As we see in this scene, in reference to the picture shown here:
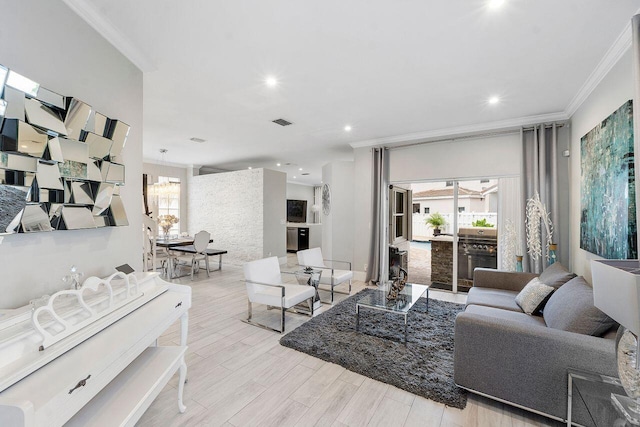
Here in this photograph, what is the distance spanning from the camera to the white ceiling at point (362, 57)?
1941 millimetres

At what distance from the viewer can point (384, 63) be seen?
2.61m

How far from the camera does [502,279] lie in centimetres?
348

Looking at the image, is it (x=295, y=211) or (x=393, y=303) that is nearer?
(x=393, y=303)

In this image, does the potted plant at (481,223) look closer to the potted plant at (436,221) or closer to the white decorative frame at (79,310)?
the potted plant at (436,221)

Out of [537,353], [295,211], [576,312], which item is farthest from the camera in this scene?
[295,211]

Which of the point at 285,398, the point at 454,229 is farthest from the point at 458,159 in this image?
the point at 285,398

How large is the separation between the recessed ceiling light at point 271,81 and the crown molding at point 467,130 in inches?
105

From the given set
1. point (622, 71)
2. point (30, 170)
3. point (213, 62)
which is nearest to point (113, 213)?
point (30, 170)

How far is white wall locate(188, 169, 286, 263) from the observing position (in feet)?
22.8

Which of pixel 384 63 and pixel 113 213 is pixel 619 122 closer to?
pixel 384 63

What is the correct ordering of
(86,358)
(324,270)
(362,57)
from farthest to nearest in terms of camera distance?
(324,270), (362,57), (86,358)

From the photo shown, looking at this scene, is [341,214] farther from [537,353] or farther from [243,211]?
[537,353]

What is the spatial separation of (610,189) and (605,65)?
118 cm

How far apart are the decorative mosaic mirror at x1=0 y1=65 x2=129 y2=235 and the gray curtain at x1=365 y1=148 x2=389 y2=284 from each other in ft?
13.3
